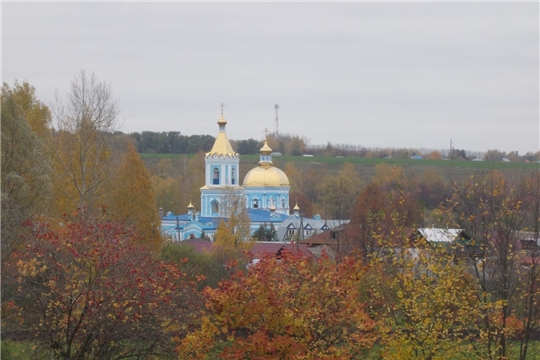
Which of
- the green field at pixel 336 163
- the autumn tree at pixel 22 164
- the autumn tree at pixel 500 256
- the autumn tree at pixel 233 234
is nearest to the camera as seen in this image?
the autumn tree at pixel 500 256

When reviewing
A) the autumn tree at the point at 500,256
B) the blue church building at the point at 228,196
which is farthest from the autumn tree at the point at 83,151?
the blue church building at the point at 228,196

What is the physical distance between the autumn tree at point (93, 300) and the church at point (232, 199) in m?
43.4

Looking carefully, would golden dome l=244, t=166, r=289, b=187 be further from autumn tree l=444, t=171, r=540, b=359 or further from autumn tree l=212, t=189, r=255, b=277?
autumn tree l=444, t=171, r=540, b=359

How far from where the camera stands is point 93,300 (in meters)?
14.0

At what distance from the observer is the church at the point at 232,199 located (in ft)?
205

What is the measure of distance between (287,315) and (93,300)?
9.85 ft

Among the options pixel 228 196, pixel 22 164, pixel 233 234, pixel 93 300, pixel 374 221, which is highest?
pixel 22 164

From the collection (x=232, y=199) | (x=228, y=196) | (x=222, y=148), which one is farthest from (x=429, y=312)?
(x=222, y=148)

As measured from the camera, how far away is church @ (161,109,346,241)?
6238cm

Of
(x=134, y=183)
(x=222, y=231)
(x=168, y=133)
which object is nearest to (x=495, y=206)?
(x=134, y=183)

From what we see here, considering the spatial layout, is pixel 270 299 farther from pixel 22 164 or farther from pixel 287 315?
pixel 22 164

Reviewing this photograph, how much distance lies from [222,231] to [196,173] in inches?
1935

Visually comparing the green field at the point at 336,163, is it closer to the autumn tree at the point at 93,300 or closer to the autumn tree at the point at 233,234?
the autumn tree at the point at 233,234

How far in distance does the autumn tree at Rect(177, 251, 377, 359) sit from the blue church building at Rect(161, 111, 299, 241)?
44.9m
